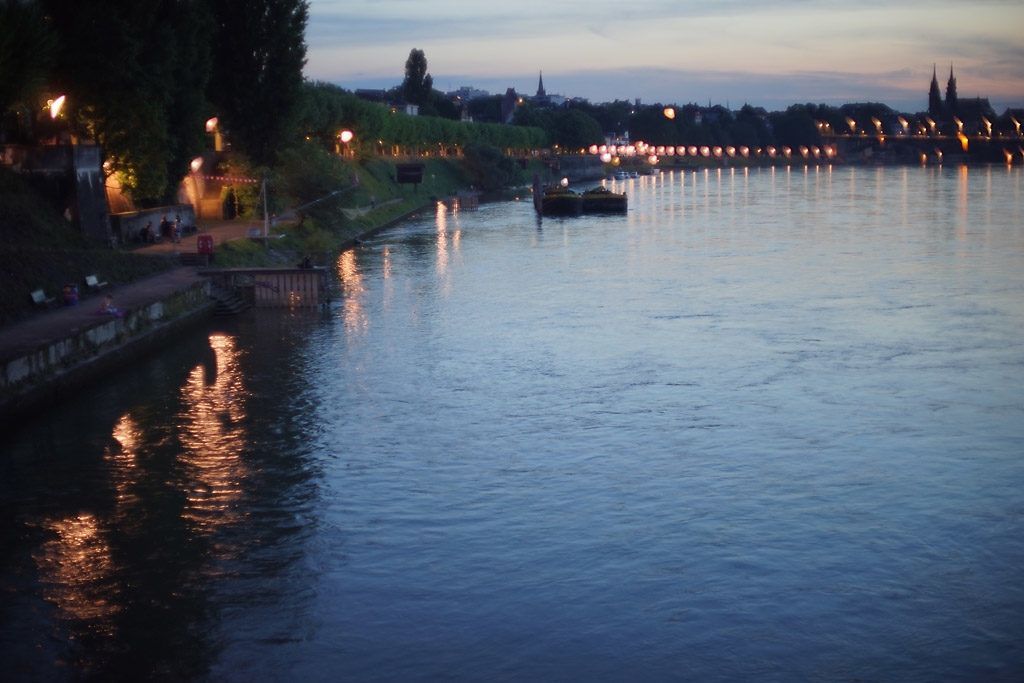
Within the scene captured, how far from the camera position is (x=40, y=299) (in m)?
28.2

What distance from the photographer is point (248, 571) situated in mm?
15336

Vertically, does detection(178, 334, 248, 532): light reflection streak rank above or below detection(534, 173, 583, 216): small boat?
below

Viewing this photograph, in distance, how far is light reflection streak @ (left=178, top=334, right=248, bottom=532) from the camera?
1802 cm

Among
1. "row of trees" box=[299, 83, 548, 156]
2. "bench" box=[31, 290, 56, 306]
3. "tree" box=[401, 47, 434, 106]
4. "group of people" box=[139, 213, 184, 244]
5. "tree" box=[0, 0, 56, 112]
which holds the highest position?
"tree" box=[401, 47, 434, 106]

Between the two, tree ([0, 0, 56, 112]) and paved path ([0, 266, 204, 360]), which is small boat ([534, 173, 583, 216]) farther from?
tree ([0, 0, 56, 112])

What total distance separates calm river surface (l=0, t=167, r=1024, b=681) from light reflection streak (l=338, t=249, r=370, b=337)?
60 cm

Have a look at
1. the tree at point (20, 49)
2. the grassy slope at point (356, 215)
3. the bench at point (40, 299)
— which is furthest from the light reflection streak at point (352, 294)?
the tree at point (20, 49)

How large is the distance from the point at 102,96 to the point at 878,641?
3266 cm

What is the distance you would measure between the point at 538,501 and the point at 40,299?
1601cm

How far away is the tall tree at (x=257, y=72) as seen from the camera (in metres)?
51.8

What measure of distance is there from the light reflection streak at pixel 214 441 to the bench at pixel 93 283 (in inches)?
156

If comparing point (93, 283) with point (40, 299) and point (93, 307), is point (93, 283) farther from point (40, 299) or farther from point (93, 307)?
point (40, 299)

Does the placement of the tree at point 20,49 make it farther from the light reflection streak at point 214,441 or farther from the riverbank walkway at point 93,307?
the light reflection streak at point 214,441

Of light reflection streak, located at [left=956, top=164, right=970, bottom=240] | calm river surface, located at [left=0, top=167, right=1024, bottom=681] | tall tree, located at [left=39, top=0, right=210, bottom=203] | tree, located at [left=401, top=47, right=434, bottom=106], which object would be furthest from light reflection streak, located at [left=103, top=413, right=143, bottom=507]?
tree, located at [left=401, top=47, right=434, bottom=106]
